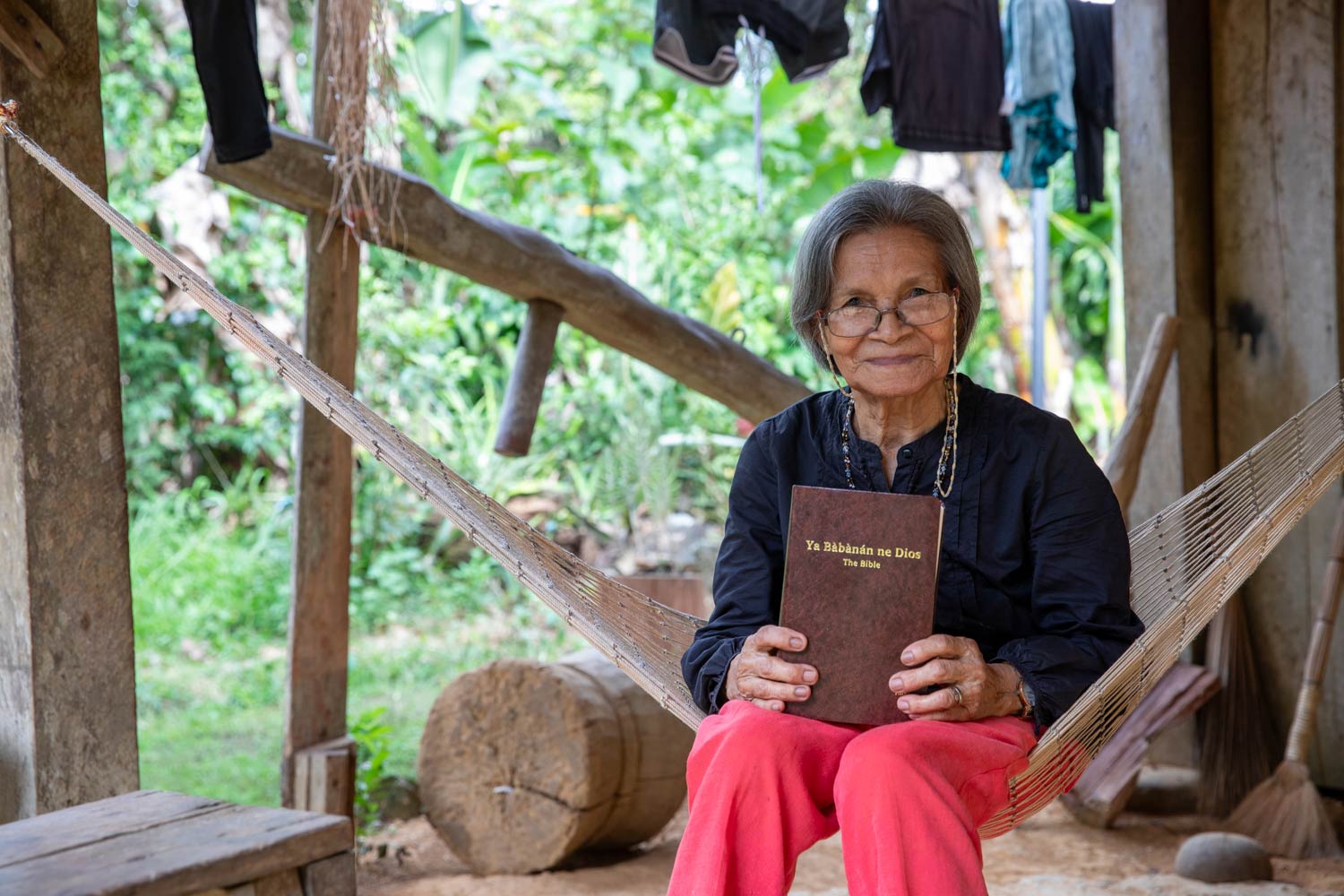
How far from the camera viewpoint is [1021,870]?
282 centimetres

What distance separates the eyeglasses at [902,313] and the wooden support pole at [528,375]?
5.02ft

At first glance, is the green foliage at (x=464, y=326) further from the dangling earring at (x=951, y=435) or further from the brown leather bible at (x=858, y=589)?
the brown leather bible at (x=858, y=589)

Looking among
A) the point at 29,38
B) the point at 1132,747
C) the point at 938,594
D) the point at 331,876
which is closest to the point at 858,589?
the point at 938,594

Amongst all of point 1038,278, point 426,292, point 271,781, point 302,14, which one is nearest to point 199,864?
point 271,781

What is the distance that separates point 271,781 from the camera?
384 cm

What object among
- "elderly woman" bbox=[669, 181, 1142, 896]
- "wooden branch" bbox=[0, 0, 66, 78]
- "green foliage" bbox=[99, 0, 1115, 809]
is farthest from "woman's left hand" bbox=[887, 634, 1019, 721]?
"green foliage" bbox=[99, 0, 1115, 809]

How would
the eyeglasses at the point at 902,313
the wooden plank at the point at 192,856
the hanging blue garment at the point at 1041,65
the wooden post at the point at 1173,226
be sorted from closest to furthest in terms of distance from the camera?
the wooden plank at the point at 192,856 → the eyeglasses at the point at 902,313 → the wooden post at the point at 1173,226 → the hanging blue garment at the point at 1041,65

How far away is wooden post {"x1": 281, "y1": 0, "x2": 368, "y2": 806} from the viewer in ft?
8.99

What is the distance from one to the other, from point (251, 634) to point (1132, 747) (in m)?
3.67

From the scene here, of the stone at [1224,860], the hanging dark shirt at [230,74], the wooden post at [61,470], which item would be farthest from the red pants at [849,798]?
the hanging dark shirt at [230,74]

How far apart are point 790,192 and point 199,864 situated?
5.74m

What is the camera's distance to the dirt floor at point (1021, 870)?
262cm

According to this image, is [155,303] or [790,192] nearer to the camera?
[155,303]

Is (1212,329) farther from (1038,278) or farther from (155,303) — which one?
(155,303)
